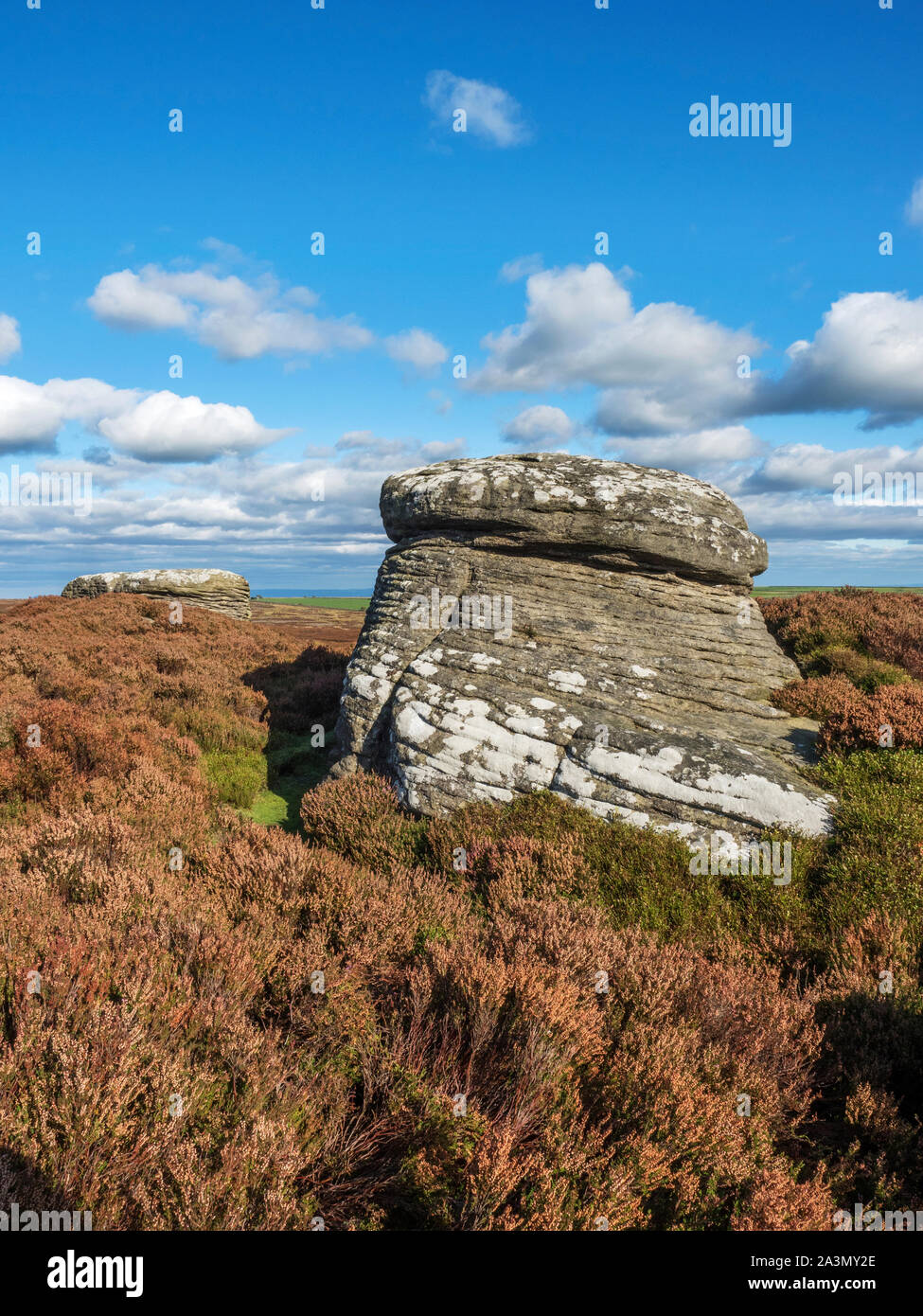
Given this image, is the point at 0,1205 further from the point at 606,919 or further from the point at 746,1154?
the point at 606,919

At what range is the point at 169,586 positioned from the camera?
980 inches

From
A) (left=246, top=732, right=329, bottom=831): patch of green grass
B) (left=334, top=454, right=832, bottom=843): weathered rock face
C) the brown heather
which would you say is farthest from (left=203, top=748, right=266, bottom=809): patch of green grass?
the brown heather

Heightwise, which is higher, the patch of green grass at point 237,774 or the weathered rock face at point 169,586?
the weathered rock face at point 169,586

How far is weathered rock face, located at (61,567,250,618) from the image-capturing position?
81.2 feet

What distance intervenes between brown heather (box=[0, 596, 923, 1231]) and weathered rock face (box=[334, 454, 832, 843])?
0.79 meters

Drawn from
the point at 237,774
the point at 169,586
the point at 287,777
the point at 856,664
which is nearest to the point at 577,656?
the point at 856,664

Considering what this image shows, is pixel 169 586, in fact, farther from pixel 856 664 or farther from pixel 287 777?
pixel 856 664

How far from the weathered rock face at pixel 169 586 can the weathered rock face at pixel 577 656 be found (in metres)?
15.8

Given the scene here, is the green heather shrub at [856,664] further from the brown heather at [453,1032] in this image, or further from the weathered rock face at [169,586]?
the weathered rock face at [169,586]

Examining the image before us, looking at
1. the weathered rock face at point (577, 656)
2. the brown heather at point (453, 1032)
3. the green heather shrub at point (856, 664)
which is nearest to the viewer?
the brown heather at point (453, 1032)

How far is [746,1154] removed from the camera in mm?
3182

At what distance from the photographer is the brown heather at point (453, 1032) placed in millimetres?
2639

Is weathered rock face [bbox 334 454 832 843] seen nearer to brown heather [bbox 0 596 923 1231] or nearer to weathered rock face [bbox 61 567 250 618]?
brown heather [bbox 0 596 923 1231]

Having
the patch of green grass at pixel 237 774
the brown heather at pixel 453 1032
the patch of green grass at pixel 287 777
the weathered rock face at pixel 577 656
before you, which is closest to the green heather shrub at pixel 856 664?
the weathered rock face at pixel 577 656
